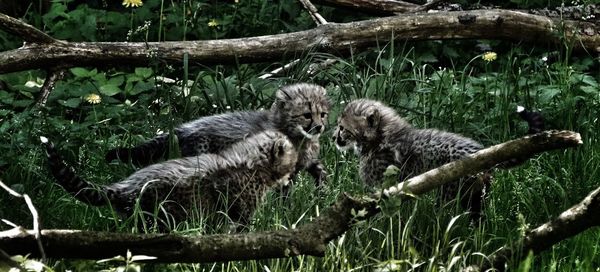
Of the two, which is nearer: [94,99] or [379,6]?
[94,99]

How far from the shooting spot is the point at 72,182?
5902 millimetres

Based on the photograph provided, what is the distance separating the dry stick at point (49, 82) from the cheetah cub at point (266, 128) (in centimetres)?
129

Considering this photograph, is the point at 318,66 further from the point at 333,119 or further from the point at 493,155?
the point at 493,155

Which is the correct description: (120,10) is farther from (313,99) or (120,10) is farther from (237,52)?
(313,99)

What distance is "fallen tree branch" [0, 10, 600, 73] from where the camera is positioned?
803 cm

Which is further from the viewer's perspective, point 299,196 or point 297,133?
point 297,133

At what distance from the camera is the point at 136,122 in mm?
8031

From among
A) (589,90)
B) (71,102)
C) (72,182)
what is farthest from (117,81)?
(589,90)

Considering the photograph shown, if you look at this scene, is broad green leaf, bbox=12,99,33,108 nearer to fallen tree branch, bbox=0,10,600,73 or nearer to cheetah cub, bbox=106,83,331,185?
fallen tree branch, bbox=0,10,600,73

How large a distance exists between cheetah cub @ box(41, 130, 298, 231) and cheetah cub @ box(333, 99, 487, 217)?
2.37 feet

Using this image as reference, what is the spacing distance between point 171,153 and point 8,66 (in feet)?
5.53

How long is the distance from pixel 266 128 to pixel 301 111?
29 cm

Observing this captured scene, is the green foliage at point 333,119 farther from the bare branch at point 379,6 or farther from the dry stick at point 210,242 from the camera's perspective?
the bare branch at point 379,6

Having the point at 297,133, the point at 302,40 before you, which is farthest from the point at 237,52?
the point at 297,133
